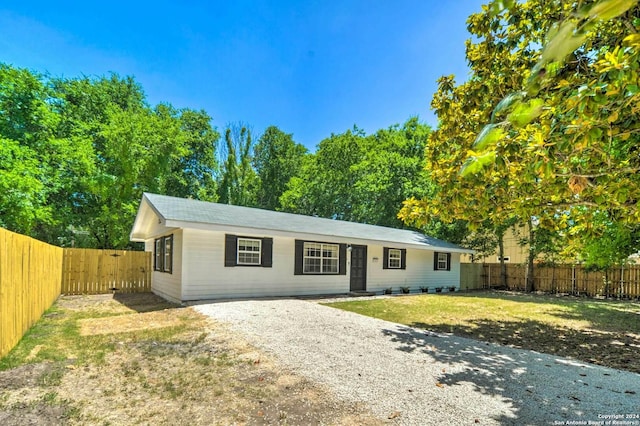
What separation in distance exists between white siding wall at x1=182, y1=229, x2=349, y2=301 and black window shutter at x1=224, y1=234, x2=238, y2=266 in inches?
5.0

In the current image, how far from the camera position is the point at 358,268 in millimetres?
14391

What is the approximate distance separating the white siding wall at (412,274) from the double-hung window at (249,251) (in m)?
5.23

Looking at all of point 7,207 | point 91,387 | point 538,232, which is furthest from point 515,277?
point 7,207

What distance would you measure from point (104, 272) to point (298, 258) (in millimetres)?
7685

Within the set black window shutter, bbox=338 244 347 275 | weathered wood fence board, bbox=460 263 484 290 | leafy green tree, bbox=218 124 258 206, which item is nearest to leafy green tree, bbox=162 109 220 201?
leafy green tree, bbox=218 124 258 206

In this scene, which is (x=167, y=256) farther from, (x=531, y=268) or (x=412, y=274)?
(x=531, y=268)

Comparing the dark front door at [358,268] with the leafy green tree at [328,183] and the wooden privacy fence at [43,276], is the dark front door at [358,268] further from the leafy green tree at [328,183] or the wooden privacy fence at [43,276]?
the leafy green tree at [328,183]

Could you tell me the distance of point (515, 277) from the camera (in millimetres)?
20469

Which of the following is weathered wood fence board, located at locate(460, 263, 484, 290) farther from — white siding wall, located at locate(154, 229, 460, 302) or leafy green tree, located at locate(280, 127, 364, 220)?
leafy green tree, located at locate(280, 127, 364, 220)

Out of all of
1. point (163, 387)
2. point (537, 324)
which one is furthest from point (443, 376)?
point (537, 324)

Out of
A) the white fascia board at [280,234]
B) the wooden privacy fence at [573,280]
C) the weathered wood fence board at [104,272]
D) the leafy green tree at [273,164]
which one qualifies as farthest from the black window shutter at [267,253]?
the leafy green tree at [273,164]

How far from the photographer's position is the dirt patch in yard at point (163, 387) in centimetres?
333

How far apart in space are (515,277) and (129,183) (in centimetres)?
2336

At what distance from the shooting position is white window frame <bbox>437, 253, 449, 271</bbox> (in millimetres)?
17828
